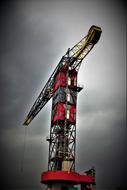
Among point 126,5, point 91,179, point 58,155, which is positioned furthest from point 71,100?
point 126,5

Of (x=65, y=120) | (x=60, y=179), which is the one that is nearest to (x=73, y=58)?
(x=65, y=120)

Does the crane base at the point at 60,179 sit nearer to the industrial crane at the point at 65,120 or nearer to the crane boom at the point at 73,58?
the industrial crane at the point at 65,120

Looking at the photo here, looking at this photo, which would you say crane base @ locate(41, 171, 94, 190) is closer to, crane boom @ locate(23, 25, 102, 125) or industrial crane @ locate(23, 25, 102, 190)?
industrial crane @ locate(23, 25, 102, 190)

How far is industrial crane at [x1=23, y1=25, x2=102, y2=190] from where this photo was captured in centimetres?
4734

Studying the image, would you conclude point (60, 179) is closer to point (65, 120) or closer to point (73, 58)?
point (65, 120)

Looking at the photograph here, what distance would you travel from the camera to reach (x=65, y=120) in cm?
5328

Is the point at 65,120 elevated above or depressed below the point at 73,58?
below

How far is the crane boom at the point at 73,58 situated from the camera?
52.6 m

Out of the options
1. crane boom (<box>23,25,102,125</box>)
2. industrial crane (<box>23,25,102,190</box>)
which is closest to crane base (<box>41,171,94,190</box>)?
industrial crane (<box>23,25,102,190</box>)

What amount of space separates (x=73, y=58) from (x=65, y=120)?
46.5ft

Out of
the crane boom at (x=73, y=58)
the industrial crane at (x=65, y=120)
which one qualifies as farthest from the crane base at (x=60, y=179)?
the crane boom at (x=73, y=58)

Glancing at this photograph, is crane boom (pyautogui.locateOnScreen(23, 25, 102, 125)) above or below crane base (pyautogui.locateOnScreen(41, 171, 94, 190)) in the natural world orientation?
above

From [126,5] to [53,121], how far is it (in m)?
27.2

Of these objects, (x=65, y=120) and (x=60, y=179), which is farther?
(x=65, y=120)
